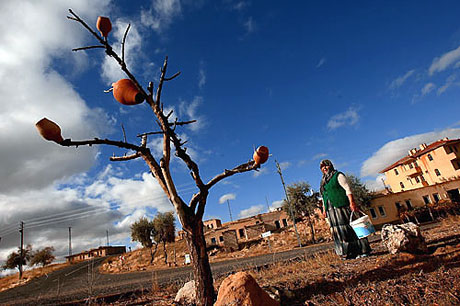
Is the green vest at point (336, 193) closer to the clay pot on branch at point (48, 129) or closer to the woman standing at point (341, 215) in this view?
the woman standing at point (341, 215)

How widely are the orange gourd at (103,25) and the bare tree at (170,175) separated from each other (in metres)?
0.04

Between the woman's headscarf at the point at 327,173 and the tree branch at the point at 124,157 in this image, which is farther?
the woman's headscarf at the point at 327,173

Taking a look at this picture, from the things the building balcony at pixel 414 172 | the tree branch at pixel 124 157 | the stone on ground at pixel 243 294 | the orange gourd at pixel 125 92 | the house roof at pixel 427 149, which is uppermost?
the house roof at pixel 427 149

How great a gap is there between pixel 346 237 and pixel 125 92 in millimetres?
4843

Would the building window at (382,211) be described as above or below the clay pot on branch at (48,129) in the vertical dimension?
below

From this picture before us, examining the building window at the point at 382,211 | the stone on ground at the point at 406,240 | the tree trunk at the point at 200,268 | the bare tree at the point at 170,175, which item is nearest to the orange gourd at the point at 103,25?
the bare tree at the point at 170,175

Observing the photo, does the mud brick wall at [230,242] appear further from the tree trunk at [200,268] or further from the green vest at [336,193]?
the tree trunk at [200,268]

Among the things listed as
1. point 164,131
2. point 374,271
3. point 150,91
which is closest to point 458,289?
point 374,271

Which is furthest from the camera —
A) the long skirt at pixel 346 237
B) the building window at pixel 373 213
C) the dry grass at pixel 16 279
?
the building window at pixel 373 213

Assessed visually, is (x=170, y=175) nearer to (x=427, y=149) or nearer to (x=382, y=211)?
(x=382, y=211)

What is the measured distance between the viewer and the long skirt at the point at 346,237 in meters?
4.88

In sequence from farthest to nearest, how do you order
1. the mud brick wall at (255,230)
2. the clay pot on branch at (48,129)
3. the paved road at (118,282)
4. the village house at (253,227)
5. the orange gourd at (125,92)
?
the village house at (253,227) < the mud brick wall at (255,230) < the paved road at (118,282) < the orange gourd at (125,92) < the clay pot on branch at (48,129)

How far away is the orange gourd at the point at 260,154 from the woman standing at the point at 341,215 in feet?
7.25

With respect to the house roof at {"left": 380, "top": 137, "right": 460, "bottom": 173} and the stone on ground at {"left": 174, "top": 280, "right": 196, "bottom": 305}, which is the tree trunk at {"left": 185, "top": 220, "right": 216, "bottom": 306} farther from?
the house roof at {"left": 380, "top": 137, "right": 460, "bottom": 173}
